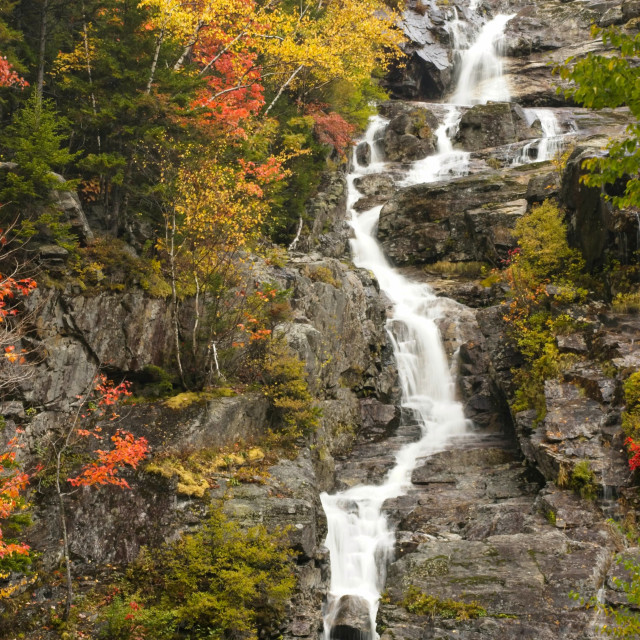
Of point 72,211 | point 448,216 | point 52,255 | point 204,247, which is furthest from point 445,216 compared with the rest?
point 52,255

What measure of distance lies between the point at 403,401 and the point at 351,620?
9.31m

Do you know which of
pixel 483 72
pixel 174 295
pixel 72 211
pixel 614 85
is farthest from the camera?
pixel 483 72

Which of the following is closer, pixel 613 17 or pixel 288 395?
pixel 288 395

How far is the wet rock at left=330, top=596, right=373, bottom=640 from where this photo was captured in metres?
9.88

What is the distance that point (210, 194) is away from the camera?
13.6 metres

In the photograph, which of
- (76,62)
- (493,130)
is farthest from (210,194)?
(493,130)

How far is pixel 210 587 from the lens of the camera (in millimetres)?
8617

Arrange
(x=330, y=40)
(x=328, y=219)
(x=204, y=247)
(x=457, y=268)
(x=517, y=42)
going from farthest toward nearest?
(x=517, y=42) → (x=457, y=268) → (x=328, y=219) → (x=330, y=40) → (x=204, y=247)

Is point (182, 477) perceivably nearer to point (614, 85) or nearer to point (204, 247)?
point (204, 247)

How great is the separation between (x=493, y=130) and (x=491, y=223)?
9893 mm

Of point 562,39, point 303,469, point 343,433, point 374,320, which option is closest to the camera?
point 303,469

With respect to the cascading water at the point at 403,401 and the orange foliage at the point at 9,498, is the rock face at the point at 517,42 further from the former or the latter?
the orange foliage at the point at 9,498

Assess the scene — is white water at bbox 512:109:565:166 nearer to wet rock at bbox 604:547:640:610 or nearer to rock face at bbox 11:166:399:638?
rock face at bbox 11:166:399:638

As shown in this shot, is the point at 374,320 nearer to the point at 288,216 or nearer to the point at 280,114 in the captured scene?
the point at 288,216
